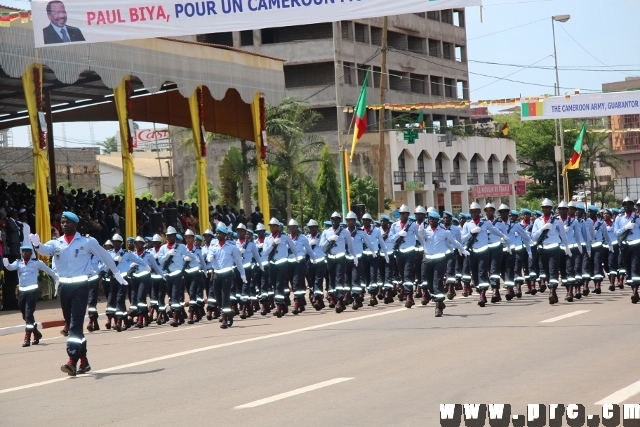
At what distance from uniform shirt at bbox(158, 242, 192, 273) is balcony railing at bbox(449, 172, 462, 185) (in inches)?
2024

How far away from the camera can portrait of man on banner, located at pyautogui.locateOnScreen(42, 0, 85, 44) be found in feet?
61.3

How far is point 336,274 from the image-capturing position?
23.7m

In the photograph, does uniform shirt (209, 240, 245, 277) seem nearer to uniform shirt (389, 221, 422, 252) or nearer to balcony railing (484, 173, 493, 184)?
uniform shirt (389, 221, 422, 252)

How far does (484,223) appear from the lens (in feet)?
74.6

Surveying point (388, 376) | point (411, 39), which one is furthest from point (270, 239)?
point (411, 39)

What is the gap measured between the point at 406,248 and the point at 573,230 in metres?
3.66

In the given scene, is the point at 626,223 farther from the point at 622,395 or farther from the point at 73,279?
the point at 622,395

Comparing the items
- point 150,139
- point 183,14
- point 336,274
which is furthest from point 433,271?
point 150,139

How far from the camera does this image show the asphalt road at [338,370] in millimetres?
10336

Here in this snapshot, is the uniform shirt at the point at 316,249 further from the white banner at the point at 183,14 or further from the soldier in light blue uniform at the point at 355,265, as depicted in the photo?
the white banner at the point at 183,14

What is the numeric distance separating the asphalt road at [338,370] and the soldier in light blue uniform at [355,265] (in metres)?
3.10

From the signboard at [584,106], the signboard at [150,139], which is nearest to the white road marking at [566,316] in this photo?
the signboard at [584,106]

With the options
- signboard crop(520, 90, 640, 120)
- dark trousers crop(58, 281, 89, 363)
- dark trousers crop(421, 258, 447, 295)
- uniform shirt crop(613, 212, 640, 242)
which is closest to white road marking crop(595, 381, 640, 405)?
dark trousers crop(58, 281, 89, 363)

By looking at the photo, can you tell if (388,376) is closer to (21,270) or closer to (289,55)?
(21,270)
